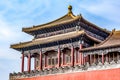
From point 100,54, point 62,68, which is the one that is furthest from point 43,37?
point 100,54

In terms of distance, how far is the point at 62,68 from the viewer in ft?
126

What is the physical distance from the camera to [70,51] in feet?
135

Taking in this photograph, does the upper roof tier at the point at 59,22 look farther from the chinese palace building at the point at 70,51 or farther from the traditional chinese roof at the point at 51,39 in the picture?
the traditional chinese roof at the point at 51,39

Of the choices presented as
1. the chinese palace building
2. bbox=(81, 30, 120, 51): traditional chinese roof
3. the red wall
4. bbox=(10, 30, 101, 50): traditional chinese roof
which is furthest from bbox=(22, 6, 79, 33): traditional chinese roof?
the red wall

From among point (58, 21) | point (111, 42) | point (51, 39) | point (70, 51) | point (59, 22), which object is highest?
point (58, 21)

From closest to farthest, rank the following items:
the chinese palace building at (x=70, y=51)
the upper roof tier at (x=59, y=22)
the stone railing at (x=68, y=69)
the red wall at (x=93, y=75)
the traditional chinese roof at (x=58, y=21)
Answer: the red wall at (x=93, y=75), the stone railing at (x=68, y=69), the chinese palace building at (x=70, y=51), the upper roof tier at (x=59, y=22), the traditional chinese roof at (x=58, y=21)

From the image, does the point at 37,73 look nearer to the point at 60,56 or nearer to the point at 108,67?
the point at 60,56

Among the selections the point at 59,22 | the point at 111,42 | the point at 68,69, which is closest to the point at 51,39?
the point at 59,22

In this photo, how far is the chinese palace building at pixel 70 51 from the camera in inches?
1394

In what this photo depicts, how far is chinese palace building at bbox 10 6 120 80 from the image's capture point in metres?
35.4

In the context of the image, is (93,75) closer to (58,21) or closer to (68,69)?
(68,69)

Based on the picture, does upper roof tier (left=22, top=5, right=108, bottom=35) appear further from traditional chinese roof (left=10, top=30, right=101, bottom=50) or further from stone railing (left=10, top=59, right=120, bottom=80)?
stone railing (left=10, top=59, right=120, bottom=80)

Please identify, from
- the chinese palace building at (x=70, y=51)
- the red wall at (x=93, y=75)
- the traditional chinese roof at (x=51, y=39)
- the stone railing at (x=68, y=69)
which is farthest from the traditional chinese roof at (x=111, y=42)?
the red wall at (x=93, y=75)

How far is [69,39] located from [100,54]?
16.1 ft
